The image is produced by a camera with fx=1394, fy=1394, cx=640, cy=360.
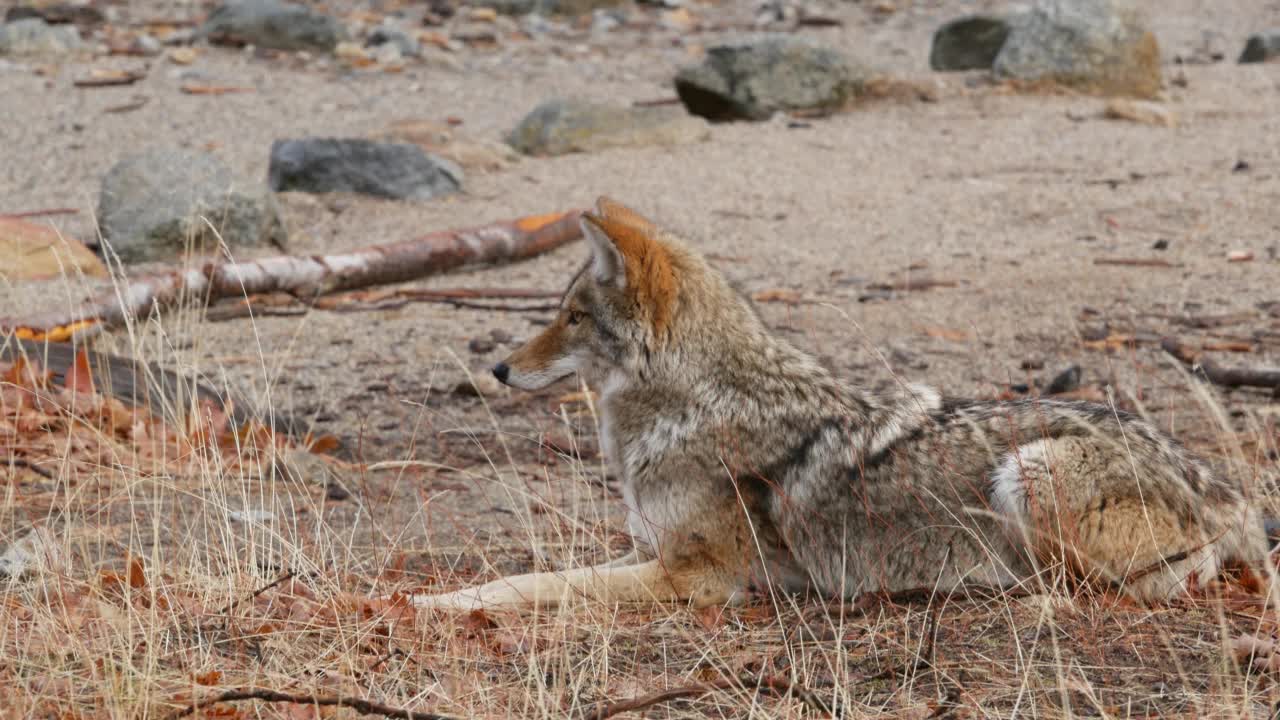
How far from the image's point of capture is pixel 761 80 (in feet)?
51.2

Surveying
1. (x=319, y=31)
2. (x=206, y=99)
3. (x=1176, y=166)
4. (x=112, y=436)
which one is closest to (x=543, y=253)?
(x=112, y=436)

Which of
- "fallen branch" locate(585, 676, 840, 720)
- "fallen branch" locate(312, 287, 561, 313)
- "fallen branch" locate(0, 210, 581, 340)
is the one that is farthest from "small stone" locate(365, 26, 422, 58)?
"fallen branch" locate(585, 676, 840, 720)

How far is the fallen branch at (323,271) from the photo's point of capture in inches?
313

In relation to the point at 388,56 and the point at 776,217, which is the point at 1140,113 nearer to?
the point at 776,217

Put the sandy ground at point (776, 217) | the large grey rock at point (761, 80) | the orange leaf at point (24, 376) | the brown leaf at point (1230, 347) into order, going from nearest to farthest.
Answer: the orange leaf at point (24, 376) < the sandy ground at point (776, 217) < the brown leaf at point (1230, 347) < the large grey rock at point (761, 80)

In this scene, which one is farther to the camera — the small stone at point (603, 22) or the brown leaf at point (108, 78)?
the small stone at point (603, 22)

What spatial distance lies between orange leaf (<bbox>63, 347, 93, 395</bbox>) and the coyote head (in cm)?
269

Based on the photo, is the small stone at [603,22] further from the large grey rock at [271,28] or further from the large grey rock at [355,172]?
the large grey rock at [355,172]

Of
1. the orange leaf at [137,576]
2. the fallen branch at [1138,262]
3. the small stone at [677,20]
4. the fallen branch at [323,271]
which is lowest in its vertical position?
the small stone at [677,20]

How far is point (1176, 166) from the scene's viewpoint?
13047 millimetres

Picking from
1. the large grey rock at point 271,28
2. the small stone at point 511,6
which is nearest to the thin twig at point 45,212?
the large grey rock at point 271,28

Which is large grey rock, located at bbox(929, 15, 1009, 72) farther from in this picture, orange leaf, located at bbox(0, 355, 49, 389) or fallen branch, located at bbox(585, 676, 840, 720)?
fallen branch, located at bbox(585, 676, 840, 720)

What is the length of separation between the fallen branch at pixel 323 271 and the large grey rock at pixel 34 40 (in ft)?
34.3

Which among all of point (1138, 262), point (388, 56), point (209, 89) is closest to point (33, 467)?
point (1138, 262)
